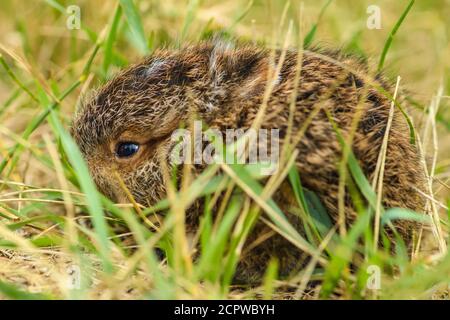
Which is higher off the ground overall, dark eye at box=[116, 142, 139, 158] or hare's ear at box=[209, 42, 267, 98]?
hare's ear at box=[209, 42, 267, 98]

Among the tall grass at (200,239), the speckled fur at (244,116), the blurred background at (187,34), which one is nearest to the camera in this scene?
the tall grass at (200,239)

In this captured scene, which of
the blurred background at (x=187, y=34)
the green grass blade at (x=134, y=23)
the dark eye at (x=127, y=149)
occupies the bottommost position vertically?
the dark eye at (x=127, y=149)

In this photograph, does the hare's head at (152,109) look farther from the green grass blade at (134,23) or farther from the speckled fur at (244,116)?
the green grass blade at (134,23)

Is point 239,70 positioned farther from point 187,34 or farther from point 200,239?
point 187,34

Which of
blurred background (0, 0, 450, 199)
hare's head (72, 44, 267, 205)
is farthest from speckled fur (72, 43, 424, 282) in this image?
blurred background (0, 0, 450, 199)

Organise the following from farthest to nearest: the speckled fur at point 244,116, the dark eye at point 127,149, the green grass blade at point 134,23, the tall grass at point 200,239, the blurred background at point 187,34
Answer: the blurred background at point 187,34
the green grass blade at point 134,23
the dark eye at point 127,149
the speckled fur at point 244,116
the tall grass at point 200,239

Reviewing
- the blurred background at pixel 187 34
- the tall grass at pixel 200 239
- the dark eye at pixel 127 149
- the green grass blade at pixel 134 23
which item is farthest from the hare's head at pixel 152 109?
the blurred background at pixel 187 34

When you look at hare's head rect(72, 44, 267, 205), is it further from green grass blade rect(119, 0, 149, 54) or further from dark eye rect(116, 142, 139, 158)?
green grass blade rect(119, 0, 149, 54)
